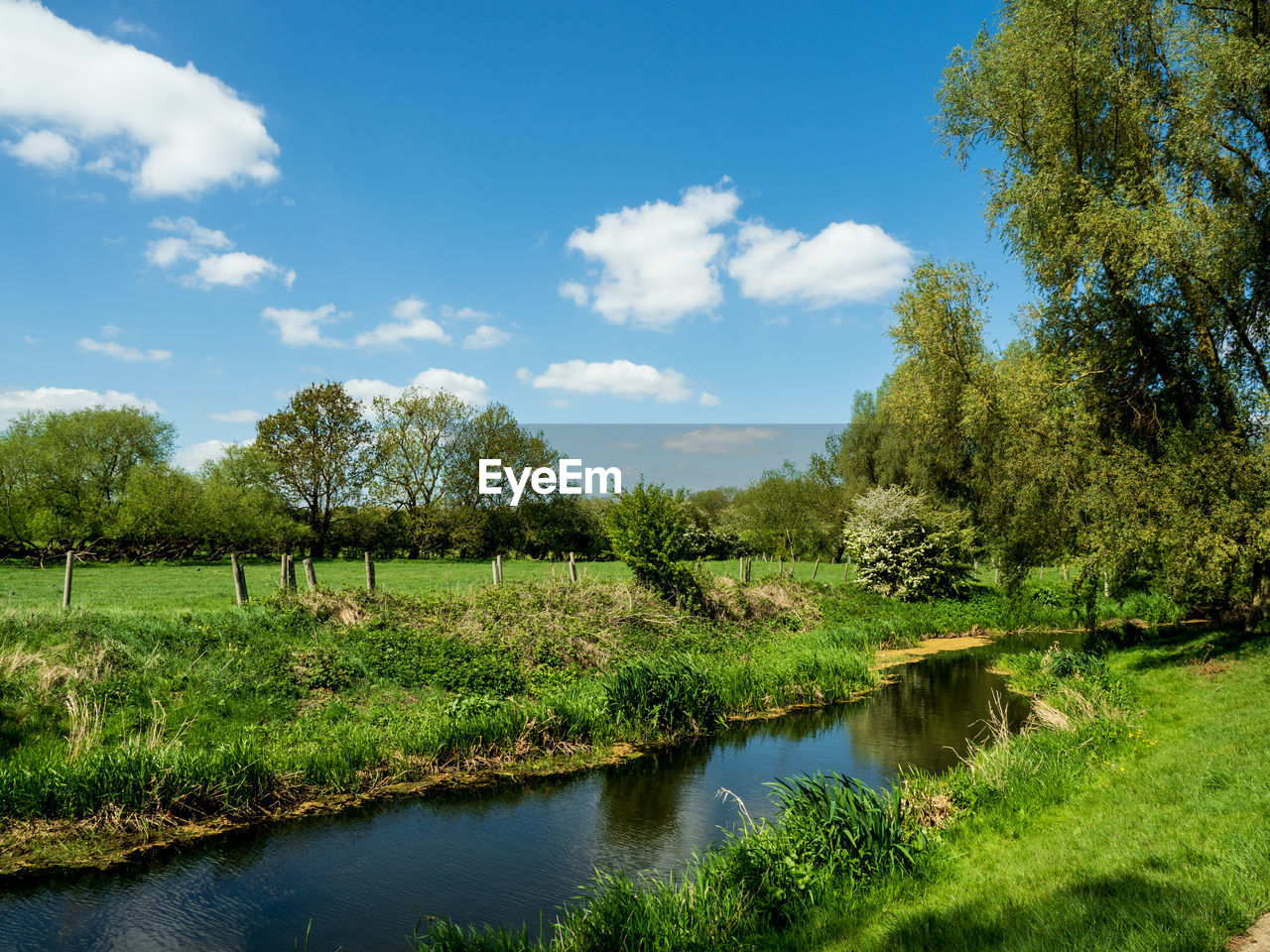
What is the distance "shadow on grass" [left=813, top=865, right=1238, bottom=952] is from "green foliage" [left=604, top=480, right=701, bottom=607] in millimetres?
17710

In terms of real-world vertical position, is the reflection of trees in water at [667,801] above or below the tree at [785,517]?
below

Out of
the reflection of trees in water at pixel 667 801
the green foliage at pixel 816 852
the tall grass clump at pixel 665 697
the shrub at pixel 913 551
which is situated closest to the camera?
the green foliage at pixel 816 852

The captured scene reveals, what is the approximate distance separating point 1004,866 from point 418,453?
5451cm

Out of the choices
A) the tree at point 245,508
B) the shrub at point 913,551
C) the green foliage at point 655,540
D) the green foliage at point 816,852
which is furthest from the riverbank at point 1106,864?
the tree at point 245,508

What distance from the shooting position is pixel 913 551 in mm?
31578

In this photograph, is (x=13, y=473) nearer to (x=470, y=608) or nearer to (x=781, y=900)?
(x=470, y=608)

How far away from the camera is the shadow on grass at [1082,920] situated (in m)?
5.40

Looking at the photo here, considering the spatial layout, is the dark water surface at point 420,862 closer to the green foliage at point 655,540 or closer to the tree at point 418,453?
the green foliage at point 655,540

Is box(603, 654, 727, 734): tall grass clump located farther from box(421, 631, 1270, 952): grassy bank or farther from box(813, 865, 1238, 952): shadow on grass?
box(813, 865, 1238, 952): shadow on grass

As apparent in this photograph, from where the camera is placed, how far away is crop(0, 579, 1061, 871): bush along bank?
34.3ft

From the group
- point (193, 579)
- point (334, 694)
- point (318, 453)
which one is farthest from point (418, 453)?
point (334, 694)

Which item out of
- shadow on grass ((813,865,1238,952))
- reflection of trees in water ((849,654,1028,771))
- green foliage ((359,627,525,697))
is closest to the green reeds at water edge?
shadow on grass ((813,865,1238,952))

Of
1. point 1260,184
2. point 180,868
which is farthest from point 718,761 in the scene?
point 1260,184

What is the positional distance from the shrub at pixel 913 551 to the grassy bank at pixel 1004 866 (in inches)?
798
